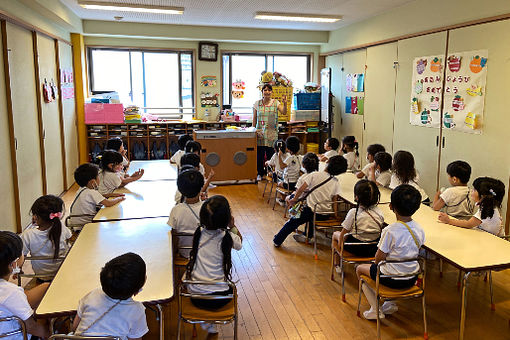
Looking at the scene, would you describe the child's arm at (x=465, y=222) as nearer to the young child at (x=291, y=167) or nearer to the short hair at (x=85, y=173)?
the young child at (x=291, y=167)

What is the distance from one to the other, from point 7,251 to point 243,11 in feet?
18.1

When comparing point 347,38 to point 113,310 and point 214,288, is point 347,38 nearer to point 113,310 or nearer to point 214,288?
point 214,288

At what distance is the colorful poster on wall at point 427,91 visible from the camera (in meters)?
5.45

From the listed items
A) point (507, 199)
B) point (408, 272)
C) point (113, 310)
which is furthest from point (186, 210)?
point (507, 199)

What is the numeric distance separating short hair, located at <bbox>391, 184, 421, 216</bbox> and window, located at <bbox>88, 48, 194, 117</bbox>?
6854 mm

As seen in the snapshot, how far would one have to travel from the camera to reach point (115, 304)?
6.05 feet

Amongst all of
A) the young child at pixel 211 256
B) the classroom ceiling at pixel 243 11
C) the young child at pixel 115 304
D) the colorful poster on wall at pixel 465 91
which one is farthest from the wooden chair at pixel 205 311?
the classroom ceiling at pixel 243 11

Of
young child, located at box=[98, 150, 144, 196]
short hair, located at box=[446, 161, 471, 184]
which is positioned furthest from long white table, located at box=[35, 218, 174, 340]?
short hair, located at box=[446, 161, 471, 184]

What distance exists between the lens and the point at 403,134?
20.5 ft

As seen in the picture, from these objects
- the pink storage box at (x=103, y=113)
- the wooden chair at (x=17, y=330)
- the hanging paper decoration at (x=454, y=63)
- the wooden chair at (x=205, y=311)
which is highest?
the hanging paper decoration at (x=454, y=63)

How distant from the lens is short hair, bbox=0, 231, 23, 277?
2008 mm

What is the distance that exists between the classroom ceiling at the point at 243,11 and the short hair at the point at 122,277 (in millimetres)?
4888

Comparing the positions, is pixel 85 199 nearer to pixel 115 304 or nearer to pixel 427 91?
pixel 115 304

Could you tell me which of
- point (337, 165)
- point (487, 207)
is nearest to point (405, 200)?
point (487, 207)
